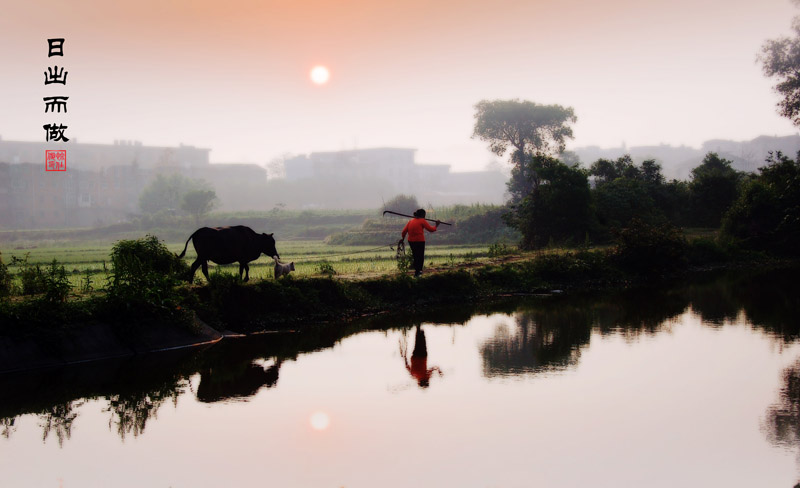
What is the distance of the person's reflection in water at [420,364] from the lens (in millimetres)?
9614

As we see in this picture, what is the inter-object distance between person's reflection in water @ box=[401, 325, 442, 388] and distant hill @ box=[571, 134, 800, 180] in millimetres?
135789

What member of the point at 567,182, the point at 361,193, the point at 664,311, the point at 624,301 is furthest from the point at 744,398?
the point at 361,193

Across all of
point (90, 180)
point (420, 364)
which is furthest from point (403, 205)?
point (420, 364)

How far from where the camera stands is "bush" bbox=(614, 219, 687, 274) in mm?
20922

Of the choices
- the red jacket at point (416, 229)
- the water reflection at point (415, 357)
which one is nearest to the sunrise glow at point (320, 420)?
the water reflection at point (415, 357)

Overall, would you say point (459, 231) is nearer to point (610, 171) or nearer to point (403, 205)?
point (403, 205)

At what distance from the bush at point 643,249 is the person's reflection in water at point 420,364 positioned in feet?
35.9

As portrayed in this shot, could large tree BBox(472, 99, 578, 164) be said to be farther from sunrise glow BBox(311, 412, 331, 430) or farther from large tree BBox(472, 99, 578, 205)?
sunrise glow BBox(311, 412, 331, 430)

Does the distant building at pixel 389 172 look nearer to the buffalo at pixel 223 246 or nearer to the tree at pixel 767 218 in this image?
the tree at pixel 767 218

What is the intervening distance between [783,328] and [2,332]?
1354 centimetres

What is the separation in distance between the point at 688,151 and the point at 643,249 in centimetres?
17629

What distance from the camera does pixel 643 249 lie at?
20938mm

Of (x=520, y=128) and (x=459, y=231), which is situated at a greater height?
(x=520, y=128)

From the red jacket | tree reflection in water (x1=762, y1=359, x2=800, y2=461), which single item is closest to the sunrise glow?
tree reflection in water (x1=762, y1=359, x2=800, y2=461)
